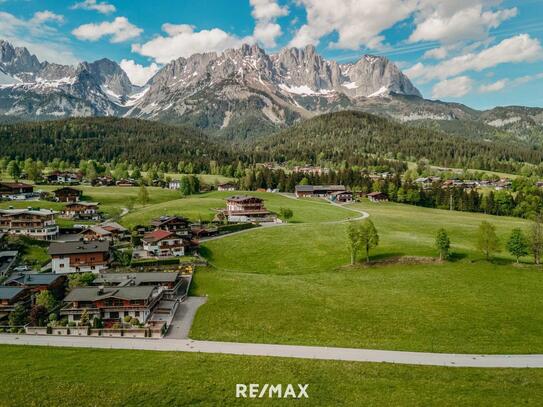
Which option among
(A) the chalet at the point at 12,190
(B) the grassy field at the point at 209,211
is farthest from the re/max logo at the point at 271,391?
(A) the chalet at the point at 12,190

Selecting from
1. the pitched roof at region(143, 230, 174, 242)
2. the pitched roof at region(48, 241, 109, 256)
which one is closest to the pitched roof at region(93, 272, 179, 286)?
the pitched roof at region(48, 241, 109, 256)

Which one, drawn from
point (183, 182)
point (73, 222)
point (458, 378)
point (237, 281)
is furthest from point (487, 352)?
point (183, 182)

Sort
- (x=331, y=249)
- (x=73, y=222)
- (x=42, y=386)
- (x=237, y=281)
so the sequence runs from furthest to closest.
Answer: (x=73, y=222)
(x=331, y=249)
(x=237, y=281)
(x=42, y=386)

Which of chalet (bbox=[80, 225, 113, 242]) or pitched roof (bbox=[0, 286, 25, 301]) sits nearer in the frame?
pitched roof (bbox=[0, 286, 25, 301])

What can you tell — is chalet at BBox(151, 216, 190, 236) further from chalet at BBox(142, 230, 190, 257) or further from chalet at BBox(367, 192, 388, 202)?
chalet at BBox(367, 192, 388, 202)

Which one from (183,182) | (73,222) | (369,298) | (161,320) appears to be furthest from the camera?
(183,182)

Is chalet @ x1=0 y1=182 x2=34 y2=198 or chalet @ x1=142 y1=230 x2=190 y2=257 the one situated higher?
chalet @ x1=0 y1=182 x2=34 y2=198

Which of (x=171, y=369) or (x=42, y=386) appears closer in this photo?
(x=42, y=386)

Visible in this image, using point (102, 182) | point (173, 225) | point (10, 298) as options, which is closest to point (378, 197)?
point (173, 225)

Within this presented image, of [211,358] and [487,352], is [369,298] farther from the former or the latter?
[211,358]
